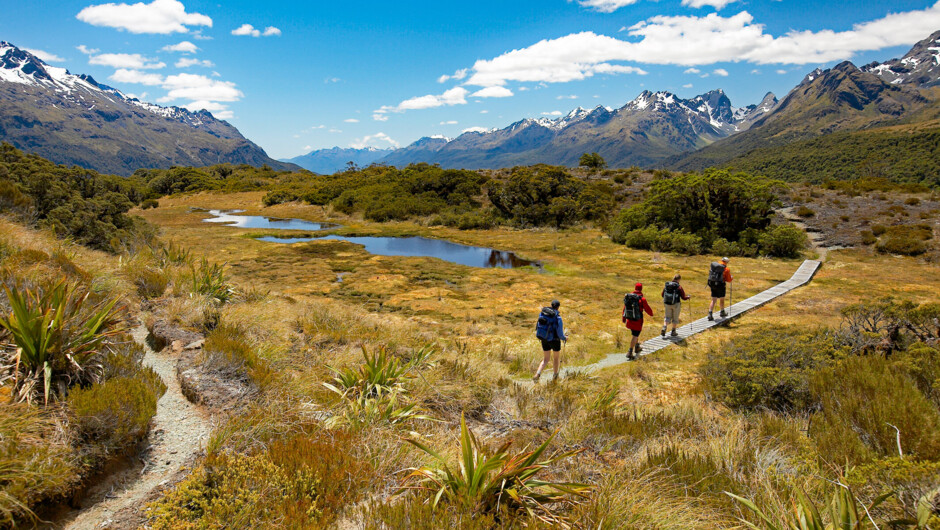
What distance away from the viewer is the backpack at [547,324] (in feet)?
26.8

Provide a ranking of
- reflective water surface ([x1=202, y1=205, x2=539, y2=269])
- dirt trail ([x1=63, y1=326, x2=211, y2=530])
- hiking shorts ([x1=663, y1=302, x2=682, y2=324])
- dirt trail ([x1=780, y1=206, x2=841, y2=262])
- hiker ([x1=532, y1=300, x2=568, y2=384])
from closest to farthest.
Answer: dirt trail ([x1=63, y1=326, x2=211, y2=530])
hiker ([x1=532, y1=300, x2=568, y2=384])
hiking shorts ([x1=663, y1=302, x2=682, y2=324])
dirt trail ([x1=780, y1=206, x2=841, y2=262])
reflective water surface ([x1=202, y1=205, x2=539, y2=269])

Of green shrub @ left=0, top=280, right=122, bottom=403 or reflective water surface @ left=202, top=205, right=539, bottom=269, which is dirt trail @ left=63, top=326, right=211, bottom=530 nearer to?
green shrub @ left=0, top=280, right=122, bottom=403

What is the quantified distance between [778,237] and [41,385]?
2753 centimetres

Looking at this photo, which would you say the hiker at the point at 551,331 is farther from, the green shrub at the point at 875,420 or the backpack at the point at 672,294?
the backpack at the point at 672,294

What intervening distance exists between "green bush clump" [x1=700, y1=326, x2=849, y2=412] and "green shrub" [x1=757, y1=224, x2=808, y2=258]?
1755cm

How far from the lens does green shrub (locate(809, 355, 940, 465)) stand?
371 centimetres

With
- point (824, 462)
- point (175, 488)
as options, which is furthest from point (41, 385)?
point (824, 462)

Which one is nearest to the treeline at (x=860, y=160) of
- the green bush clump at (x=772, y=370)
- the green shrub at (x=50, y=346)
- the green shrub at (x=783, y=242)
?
the green shrub at (x=783, y=242)

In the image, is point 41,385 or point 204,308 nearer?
point 41,385

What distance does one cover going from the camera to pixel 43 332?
158 inches

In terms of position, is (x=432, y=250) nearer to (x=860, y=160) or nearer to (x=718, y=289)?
(x=718, y=289)

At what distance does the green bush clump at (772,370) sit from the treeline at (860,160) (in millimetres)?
85547

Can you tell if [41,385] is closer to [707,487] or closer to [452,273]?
[707,487]

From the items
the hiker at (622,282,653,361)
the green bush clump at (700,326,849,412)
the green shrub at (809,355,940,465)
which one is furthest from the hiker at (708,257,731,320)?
the green shrub at (809,355,940,465)
